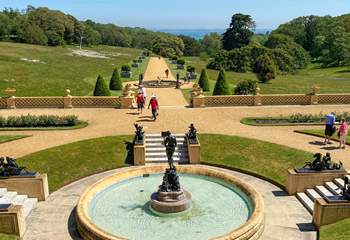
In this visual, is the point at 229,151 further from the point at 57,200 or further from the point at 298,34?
the point at 298,34

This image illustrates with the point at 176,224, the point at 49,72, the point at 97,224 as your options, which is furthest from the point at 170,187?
the point at 49,72

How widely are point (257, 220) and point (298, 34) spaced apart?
121 metres

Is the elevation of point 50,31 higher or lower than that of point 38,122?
higher

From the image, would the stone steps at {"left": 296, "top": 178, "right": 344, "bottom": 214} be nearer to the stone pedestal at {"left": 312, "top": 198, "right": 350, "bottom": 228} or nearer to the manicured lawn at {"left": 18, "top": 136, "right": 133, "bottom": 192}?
the stone pedestal at {"left": 312, "top": 198, "right": 350, "bottom": 228}

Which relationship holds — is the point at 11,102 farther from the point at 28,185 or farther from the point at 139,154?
the point at 28,185

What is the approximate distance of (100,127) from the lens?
28234 millimetres

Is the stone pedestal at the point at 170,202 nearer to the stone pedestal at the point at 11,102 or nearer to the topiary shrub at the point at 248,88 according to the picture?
the stone pedestal at the point at 11,102

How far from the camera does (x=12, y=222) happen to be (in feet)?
49.2

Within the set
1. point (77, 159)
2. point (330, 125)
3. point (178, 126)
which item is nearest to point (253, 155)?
point (330, 125)

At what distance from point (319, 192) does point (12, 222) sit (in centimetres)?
1317

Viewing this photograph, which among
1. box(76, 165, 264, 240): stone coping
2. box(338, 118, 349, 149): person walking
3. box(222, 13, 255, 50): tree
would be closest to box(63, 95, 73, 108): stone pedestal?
box(76, 165, 264, 240): stone coping

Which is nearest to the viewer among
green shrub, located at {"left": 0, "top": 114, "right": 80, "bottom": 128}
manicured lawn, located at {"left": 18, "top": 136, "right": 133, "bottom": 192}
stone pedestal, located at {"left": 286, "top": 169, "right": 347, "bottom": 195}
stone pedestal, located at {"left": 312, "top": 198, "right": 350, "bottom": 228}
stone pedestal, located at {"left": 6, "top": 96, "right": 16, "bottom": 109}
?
stone pedestal, located at {"left": 312, "top": 198, "right": 350, "bottom": 228}

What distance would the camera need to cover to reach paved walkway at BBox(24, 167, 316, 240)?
15102 mm

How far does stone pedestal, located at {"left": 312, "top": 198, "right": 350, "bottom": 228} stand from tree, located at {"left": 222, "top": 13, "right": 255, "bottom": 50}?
108143mm
